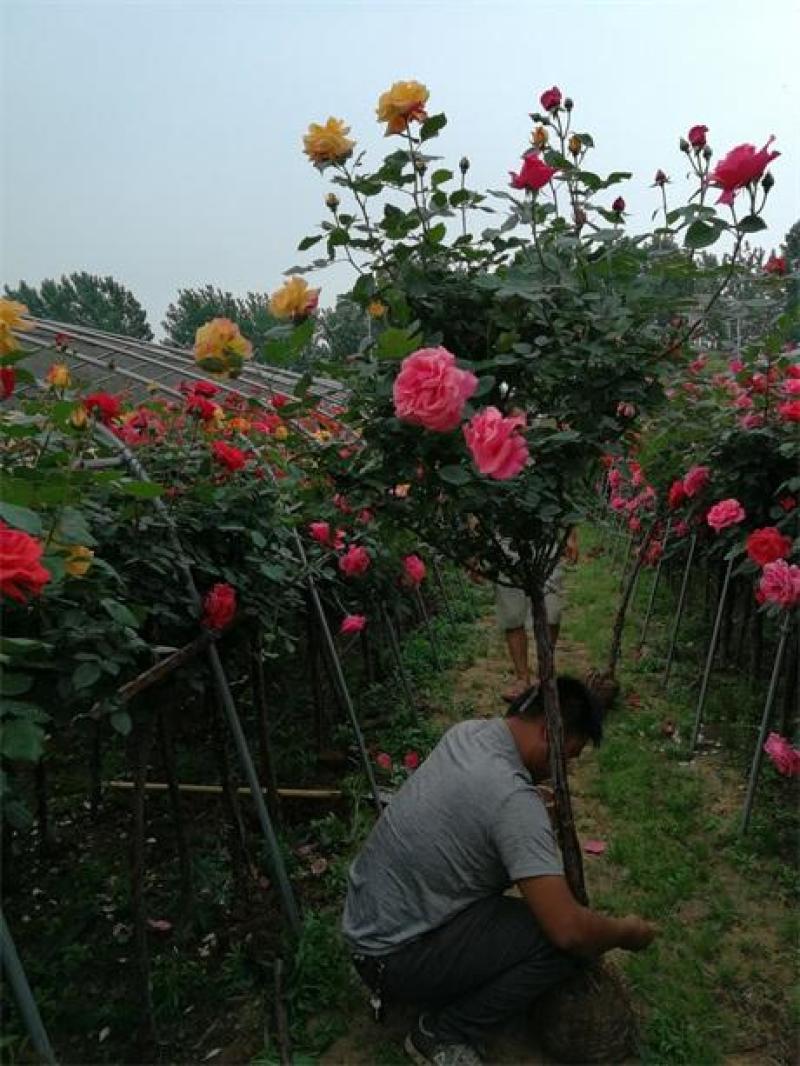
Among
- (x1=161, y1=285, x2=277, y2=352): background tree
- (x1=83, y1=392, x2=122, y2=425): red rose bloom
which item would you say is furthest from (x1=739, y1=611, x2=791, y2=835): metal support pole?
(x1=161, y1=285, x2=277, y2=352): background tree

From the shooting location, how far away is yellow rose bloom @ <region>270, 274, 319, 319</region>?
1493mm

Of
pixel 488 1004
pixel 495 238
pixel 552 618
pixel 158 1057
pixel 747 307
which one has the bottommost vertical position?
pixel 158 1057

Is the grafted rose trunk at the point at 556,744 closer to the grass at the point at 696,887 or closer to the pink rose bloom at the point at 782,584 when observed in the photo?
the grass at the point at 696,887

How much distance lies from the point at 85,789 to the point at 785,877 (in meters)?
2.77

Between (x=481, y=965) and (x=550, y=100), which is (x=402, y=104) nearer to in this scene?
(x=550, y=100)

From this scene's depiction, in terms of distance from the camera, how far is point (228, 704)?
1.96 metres

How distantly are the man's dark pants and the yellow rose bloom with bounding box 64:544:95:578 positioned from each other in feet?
4.13

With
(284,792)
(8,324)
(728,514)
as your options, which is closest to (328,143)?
(8,324)

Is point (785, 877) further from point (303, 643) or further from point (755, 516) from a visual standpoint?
point (303, 643)

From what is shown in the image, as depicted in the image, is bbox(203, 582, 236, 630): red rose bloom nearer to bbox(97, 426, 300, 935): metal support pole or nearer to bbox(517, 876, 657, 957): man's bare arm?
bbox(97, 426, 300, 935): metal support pole

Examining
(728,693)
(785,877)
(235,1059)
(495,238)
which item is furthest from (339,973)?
(728,693)

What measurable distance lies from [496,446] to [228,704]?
1154mm

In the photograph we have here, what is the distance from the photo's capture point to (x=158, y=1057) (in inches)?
70.6

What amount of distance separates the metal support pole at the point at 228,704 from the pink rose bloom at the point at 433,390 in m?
0.73
